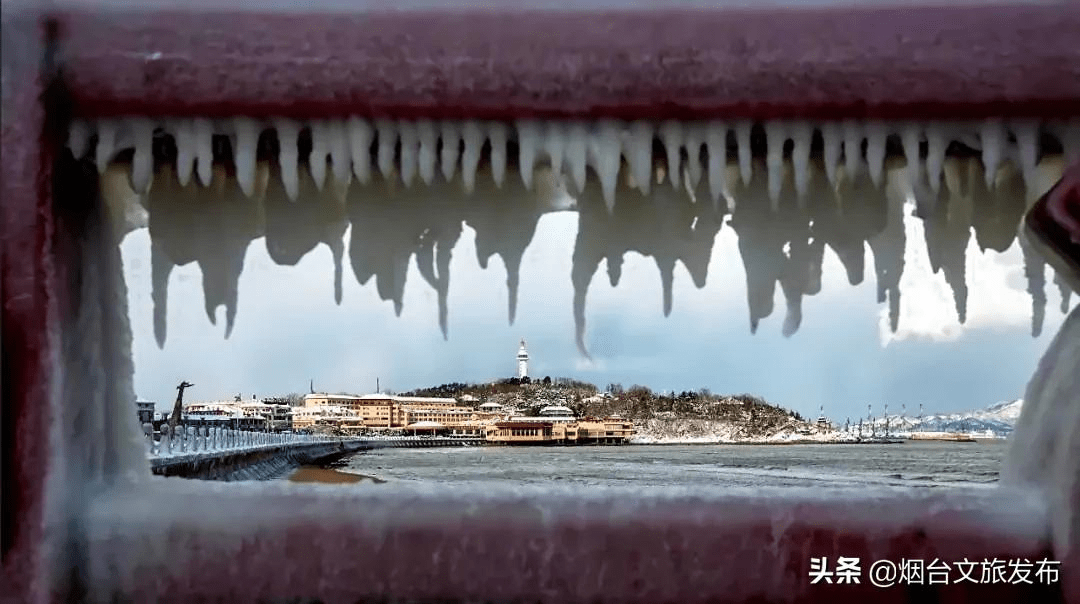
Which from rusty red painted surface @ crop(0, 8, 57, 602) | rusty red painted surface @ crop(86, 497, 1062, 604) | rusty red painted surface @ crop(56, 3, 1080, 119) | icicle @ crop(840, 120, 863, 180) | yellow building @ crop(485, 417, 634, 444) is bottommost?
yellow building @ crop(485, 417, 634, 444)

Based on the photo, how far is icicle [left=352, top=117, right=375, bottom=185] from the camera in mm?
1974

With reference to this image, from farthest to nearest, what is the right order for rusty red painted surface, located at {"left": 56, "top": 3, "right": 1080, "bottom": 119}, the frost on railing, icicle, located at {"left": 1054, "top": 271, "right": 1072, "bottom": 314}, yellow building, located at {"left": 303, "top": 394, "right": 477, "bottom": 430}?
1. yellow building, located at {"left": 303, "top": 394, "right": 477, "bottom": 430}
2. the frost on railing
3. icicle, located at {"left": 1054, "top": 271, "right": 1072, "bottom": 314}
4. rusty red painted surface, located at {"left": 56, "top": 3, "right": 1080, "bottom": 119}

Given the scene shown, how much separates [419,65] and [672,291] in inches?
27.8

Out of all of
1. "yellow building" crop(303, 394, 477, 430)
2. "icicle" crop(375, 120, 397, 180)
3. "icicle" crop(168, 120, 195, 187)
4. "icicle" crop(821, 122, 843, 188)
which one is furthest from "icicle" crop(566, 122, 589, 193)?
"yellow building" crop(303, 394, 477, 430)

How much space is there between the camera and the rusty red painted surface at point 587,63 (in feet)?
6.16

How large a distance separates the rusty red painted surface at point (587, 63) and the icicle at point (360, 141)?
35 millimetres

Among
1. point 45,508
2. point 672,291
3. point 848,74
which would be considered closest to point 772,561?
point 672,291

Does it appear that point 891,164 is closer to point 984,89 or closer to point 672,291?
point 984,89

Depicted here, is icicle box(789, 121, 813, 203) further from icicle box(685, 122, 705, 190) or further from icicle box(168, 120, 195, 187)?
icicle box(168, 120, 195, 187)

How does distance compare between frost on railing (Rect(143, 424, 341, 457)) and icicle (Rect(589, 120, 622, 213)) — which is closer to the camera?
icicle (Rect(589, 120, 622, 213))

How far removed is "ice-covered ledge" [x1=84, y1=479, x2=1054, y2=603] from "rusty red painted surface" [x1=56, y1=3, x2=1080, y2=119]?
745 millimetres

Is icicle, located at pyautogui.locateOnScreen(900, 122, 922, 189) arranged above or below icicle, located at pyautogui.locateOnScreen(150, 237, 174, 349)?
above

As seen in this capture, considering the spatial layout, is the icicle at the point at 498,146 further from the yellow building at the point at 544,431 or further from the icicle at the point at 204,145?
the yellow building at the point at 544,431

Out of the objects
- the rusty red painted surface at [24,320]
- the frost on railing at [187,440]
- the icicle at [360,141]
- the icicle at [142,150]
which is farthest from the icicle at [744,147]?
the frost on railing at [187,440]
